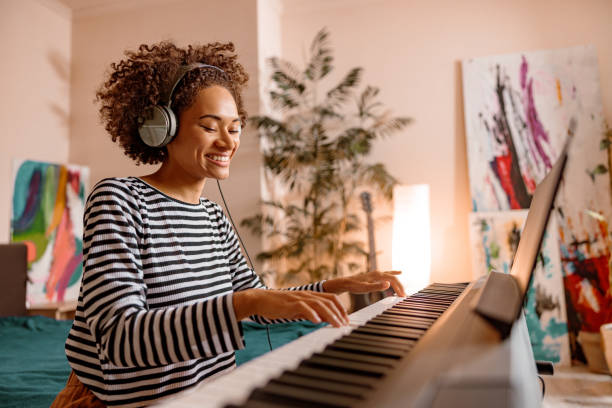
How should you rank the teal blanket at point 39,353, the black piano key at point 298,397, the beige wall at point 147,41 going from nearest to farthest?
the black piano key at point 298,397
the teal blanket at point 39,353
the beige wall at point 147,41

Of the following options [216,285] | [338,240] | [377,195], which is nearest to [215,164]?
[216,285]

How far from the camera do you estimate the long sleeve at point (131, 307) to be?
25.1 inches

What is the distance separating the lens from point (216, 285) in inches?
41.1

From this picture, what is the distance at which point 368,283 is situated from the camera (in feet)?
3.26

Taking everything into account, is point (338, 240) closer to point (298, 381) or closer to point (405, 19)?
point (405, 19)

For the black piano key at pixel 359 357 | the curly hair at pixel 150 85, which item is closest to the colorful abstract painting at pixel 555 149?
the curly hair at pixel 150 85

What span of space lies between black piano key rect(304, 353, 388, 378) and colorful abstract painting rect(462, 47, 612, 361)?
129 inches

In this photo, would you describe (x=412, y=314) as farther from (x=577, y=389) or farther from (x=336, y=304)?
(x=577, y=389)

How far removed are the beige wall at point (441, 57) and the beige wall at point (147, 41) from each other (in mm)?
655

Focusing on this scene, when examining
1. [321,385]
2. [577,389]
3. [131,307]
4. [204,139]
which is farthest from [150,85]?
[577,389]

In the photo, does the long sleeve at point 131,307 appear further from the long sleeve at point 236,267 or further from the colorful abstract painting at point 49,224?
the colorful abstract painting at point 49,224

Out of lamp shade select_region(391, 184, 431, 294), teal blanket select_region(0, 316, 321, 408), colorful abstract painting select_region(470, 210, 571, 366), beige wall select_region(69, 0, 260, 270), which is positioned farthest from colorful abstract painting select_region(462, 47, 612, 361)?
teal blanket select_region(0, 316, 321, 408)

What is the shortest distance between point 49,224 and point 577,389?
4.00m

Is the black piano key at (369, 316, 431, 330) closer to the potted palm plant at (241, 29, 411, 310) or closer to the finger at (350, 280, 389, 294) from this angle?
the finger at (350, 280, 389, 294)
